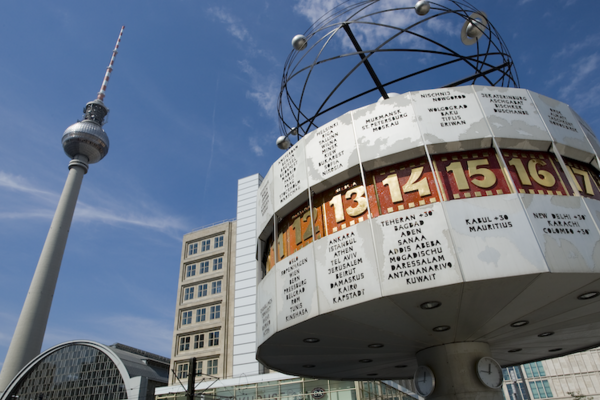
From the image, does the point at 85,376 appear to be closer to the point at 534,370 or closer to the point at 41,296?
the point at 41,296

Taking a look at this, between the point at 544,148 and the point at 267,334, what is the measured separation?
418 inches

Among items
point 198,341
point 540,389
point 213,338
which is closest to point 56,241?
point 198,341

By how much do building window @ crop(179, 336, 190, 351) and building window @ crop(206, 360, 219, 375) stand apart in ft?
14.4

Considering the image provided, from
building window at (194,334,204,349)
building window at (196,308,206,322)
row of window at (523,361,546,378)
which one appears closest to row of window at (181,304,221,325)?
building window at (196,308,206,322)

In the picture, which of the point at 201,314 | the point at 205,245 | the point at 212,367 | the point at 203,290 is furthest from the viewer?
the point at 205,245

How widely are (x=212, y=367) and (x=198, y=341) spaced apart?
4432 millimetres

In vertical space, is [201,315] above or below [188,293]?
below

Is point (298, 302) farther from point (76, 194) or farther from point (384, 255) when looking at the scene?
point (76, 194)

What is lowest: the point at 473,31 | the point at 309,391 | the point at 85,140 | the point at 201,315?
the point at 309,391

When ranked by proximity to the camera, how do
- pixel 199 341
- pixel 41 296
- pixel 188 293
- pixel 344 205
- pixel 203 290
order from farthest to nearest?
pixel 41 296, pixel 188 293, pixel 203 290, pixel 199 341, pixel 344 205

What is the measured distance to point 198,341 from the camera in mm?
49594

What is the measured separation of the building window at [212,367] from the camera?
150 feet

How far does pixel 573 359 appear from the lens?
81.5 metres

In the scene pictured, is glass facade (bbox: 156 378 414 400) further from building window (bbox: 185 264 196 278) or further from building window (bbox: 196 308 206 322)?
building window (bbox: 185 264 196 278)
